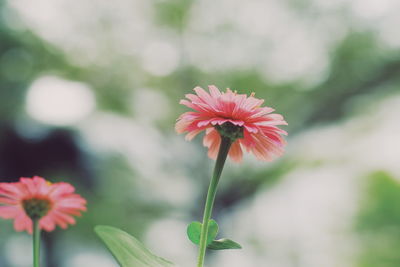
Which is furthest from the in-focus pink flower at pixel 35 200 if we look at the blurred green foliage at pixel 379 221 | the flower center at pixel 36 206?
the blurred green foliage at pixel 379 221

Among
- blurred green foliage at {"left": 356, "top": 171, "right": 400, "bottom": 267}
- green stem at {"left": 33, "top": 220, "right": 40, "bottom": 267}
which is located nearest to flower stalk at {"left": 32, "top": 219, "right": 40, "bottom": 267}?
green stem at {"left": 33, "top": 220, "right": 40, "bottom": 267}

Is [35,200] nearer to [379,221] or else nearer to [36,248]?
[36,248]

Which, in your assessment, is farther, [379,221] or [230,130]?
[379,221]

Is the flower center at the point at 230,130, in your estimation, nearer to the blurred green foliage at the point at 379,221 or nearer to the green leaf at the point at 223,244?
the green leaf at the point at 223,244

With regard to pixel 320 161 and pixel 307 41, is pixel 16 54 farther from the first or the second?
pixel 320 161

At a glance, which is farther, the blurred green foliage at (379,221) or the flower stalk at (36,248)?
the blurred green foliage at (379,221)

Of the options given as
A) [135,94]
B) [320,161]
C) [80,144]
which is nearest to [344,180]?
[320,161]

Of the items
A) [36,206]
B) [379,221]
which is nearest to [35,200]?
[36,206]
